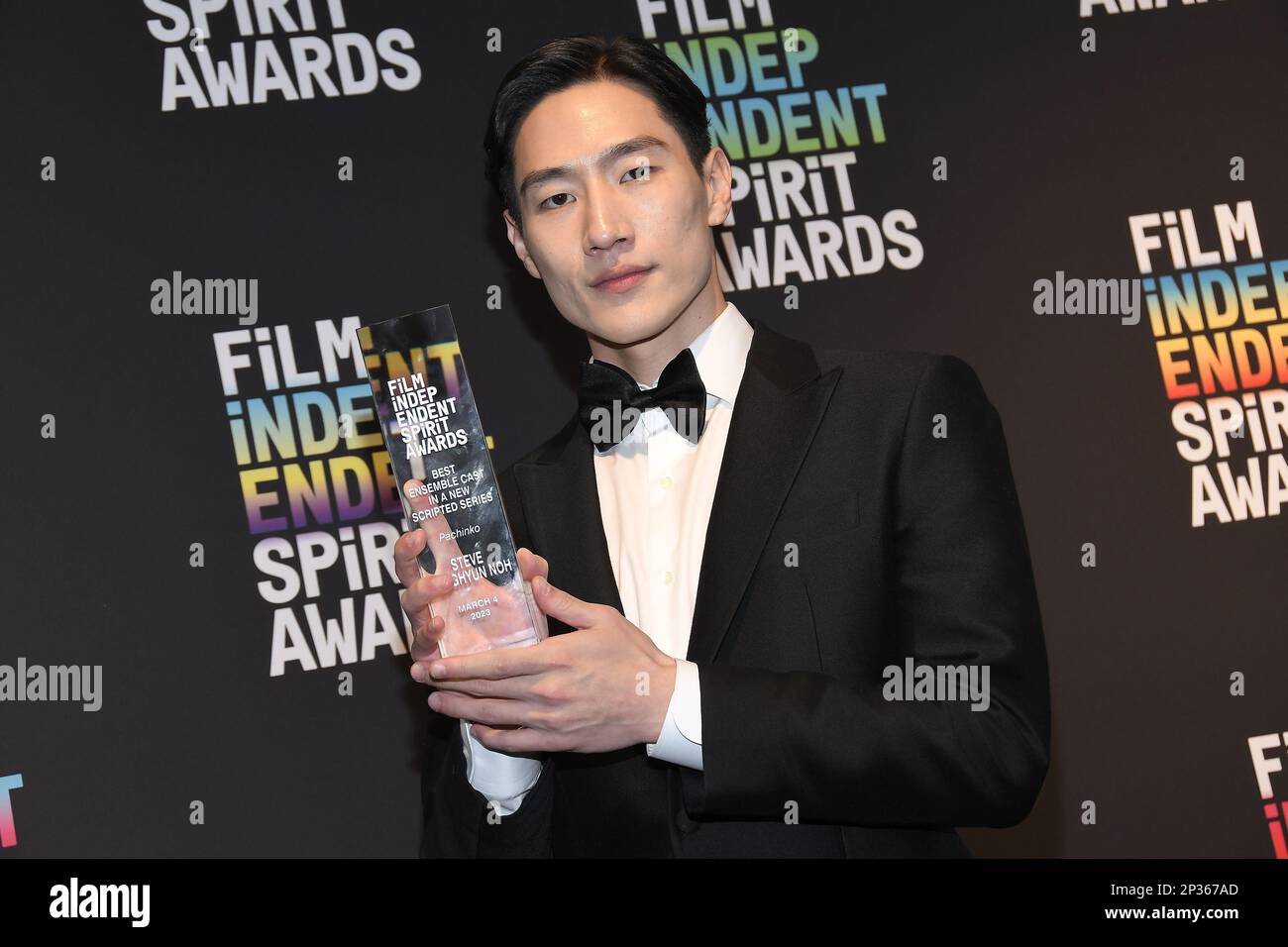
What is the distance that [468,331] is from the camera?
10.2ft

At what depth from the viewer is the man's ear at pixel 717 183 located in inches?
85.5

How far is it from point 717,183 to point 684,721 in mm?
1006

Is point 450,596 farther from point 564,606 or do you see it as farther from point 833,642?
point 833,642

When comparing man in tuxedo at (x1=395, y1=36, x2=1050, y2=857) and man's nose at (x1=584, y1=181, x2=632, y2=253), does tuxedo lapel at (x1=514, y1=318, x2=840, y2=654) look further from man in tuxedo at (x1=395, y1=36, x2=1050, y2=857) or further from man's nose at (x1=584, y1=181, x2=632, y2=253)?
man's nose at (x1=584, y1=181, x2=632, y2=253)

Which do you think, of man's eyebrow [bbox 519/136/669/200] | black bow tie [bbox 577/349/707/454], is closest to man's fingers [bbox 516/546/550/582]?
black bow tie [bbox 577/349/707/454]

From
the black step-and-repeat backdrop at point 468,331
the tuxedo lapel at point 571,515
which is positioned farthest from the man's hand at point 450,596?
the black step-and-repeat backdrop at point 468,331

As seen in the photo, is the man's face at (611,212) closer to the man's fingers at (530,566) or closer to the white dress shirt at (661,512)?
the white dress shirt at (661,512)

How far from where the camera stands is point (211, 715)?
117 inches

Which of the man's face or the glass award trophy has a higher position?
the man's face

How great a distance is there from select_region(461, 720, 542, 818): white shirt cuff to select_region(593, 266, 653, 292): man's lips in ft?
2.30

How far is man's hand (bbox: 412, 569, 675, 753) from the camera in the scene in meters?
1.60

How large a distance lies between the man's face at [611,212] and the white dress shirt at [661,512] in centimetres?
14

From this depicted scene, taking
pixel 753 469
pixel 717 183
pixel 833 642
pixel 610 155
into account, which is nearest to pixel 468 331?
pixel 717 183
